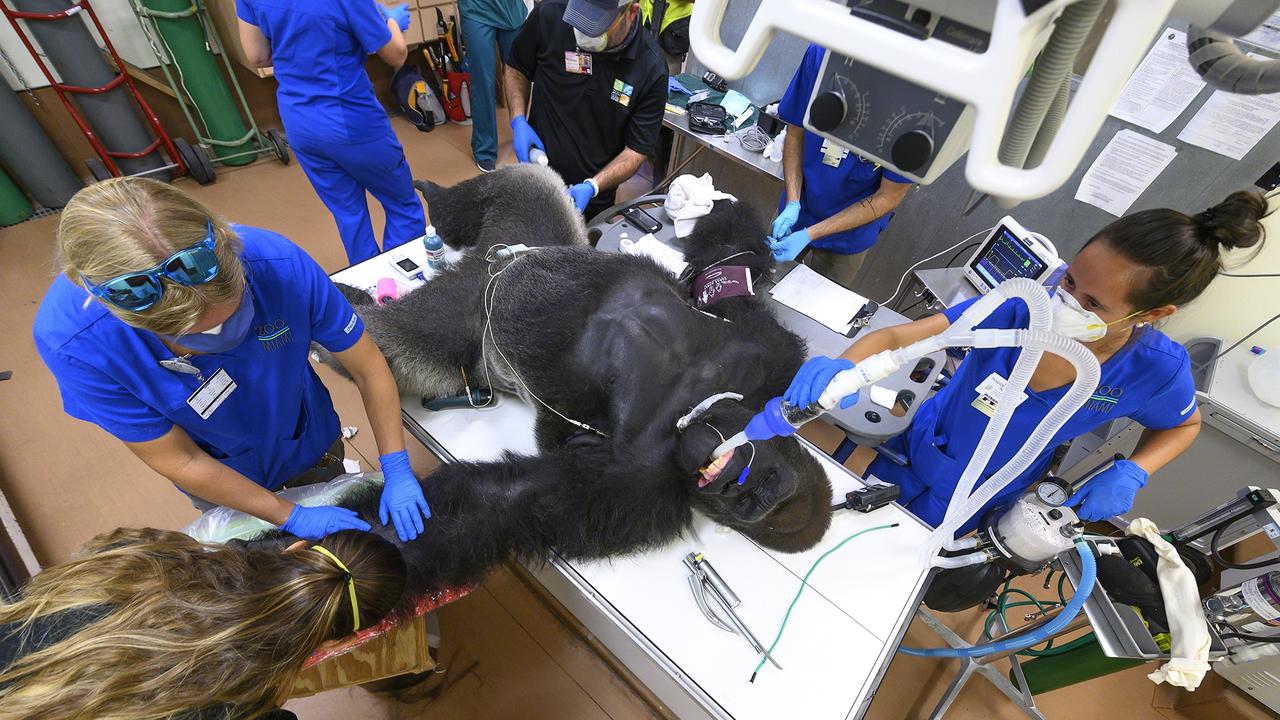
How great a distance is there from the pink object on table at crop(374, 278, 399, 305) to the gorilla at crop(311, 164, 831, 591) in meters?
0.08

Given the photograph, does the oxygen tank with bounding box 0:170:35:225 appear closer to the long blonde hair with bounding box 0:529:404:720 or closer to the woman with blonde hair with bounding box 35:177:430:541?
the woman with blonde hair with bounding box 35:177:430:541

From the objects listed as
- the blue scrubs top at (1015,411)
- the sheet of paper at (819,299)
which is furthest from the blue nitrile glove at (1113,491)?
the sheet of paper at (819,299)

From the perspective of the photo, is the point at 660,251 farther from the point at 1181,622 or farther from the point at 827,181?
the point at 1181,622

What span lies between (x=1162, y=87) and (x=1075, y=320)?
1.92 m

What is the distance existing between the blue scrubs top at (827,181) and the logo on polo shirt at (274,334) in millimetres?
2217

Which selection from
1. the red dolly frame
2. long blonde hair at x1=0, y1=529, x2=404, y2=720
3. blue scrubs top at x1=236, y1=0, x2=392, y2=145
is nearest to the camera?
long blonde hair at x1=0, y1=529, x2=404, y2=720

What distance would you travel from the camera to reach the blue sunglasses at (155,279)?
1.02m

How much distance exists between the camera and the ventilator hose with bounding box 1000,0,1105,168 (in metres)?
0.51

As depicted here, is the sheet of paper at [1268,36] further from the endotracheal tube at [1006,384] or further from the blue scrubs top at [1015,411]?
the blue scrubs top at [1015,411]

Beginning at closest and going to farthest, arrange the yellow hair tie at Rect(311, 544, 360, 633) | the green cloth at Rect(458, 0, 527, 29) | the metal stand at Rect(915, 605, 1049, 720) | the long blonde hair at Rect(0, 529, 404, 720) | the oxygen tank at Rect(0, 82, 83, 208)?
the long blonde hair at Rect(0, 529, 404, 720)
the yellow hair tie at Rect(311, 544, 360, 633)
the metal stand at Rect(915, 605, 1049, 720)
the oxygen tank at Rect(0, 82, 83, 208)
the green cloth at Rect(458, 0, 527, 29)

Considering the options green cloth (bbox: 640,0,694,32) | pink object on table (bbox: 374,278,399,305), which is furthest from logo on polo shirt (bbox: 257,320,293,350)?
green cloth (bbox: 640,0,694,32)

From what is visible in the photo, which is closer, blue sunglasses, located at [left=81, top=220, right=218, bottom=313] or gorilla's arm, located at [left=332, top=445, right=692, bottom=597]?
blue sunglasses, located at [left=81, top=220, right=218, bottom=313]

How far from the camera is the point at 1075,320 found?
140 centimetres

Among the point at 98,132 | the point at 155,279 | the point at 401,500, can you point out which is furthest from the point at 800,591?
the point at 98,132
